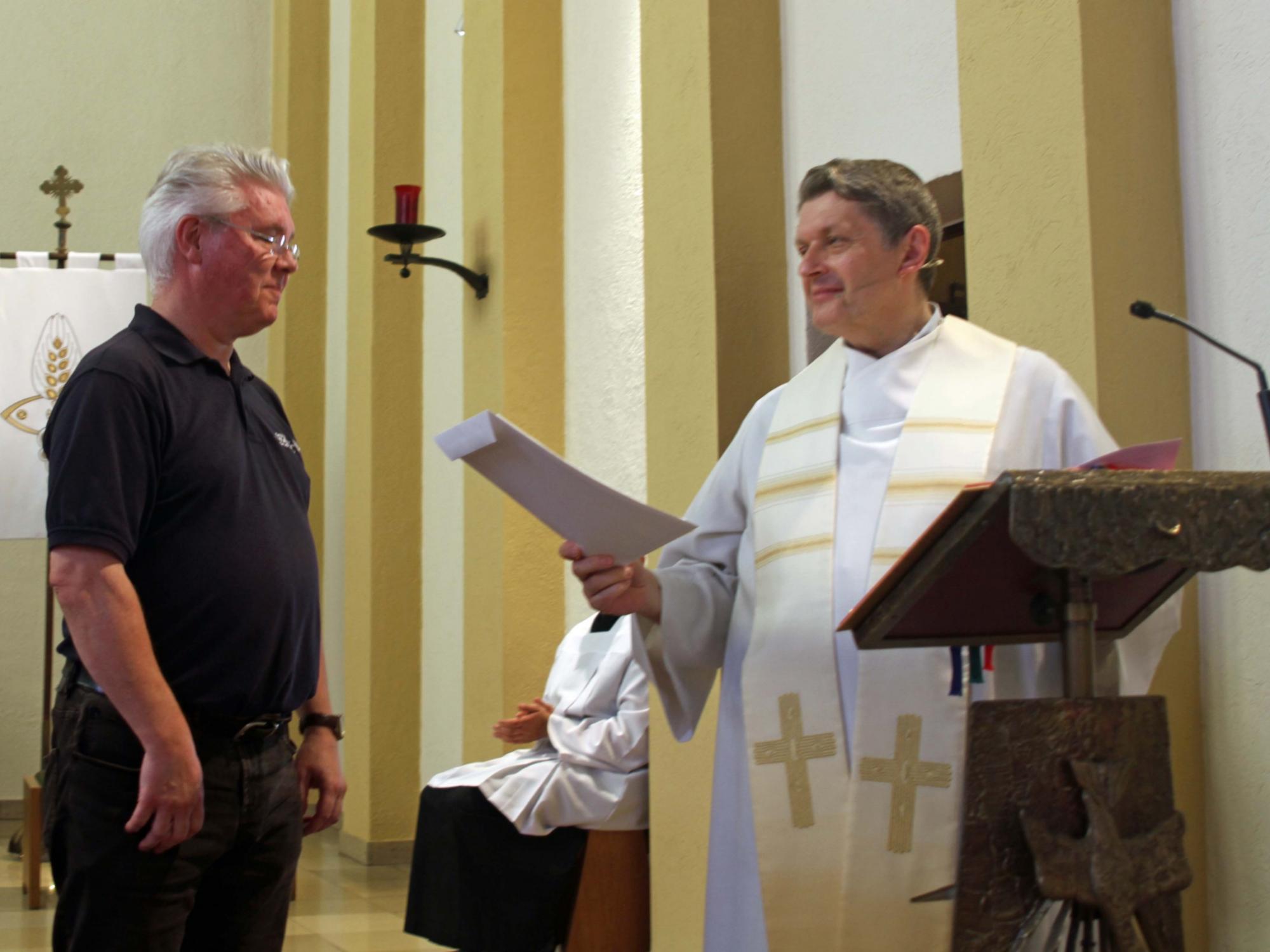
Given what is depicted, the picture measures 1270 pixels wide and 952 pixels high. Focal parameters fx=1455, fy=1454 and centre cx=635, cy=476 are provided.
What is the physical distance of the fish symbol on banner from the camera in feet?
22.3

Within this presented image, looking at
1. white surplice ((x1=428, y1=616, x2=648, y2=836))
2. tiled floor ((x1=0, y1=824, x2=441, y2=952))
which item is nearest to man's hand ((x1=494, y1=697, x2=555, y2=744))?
white surplice ((x1=428, y1=616, x2=648, y2=836))

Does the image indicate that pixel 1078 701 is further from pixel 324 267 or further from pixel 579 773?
pixel 324 267

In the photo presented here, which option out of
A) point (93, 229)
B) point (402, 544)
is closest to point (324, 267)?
point (93, 229)

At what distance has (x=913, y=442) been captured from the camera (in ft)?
8.64

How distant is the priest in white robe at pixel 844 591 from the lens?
98.4 inches

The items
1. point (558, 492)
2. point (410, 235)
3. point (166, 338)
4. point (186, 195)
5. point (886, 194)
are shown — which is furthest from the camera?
point (410, 235)

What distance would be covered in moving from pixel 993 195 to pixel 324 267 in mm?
6550

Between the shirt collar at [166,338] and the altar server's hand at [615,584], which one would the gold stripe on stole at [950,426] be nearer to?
the altar server's hand at [615,584]

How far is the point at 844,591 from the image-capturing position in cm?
265

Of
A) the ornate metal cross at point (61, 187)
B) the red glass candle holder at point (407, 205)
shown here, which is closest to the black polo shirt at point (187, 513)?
the red glass candle holder at point (407, 205)

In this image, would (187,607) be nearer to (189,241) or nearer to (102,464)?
(102,464)

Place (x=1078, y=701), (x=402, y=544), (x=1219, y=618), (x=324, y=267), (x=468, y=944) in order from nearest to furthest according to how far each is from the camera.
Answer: (x=1078, y=701) → (x=1219, y=618) → (x=468, y=944) → (x=402, y=544) → (x=324, y=267)

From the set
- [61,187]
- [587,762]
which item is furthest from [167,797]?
[61,187]

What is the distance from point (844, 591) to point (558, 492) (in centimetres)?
79
